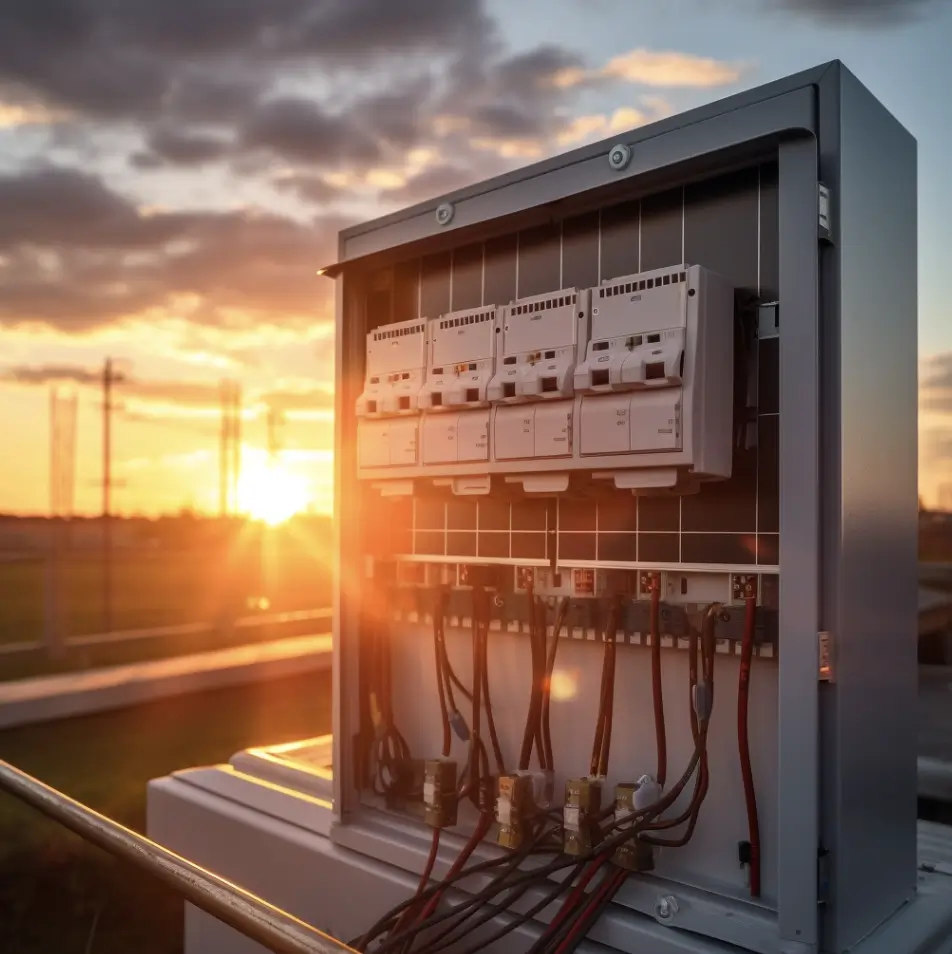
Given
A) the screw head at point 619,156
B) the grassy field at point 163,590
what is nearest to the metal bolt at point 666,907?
the screw head at point 619,156

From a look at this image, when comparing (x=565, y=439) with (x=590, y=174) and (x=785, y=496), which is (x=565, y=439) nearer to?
(x=785, y=496)

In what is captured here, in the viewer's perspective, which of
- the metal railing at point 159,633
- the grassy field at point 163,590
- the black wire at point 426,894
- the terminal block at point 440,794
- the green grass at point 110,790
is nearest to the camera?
the black wire at point 426,894

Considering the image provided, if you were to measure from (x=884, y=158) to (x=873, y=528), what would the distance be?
77cm

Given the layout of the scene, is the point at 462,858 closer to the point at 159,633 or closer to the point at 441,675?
the point at 441,675

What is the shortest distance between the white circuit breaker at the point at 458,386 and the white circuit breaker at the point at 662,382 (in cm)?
30

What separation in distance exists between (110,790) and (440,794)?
3823 mm

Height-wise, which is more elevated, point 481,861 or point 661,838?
point 661,838

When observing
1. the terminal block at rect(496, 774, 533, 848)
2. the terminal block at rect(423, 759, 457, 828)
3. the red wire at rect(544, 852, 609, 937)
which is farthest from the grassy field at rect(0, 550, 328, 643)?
the red wire at rect(544, 852, 609, 937)

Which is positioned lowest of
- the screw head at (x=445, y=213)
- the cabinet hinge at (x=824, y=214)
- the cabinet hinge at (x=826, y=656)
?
the cabinet hinge at (x=826, y=656)

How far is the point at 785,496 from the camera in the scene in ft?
5.80

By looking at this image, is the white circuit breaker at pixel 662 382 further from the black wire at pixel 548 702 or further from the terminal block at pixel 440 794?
the terminal block at pixel 440 794

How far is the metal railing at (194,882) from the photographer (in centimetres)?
104

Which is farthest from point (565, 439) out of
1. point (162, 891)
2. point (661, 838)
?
point (162, 891)

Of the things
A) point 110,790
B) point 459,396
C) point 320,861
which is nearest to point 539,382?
point 459,396
